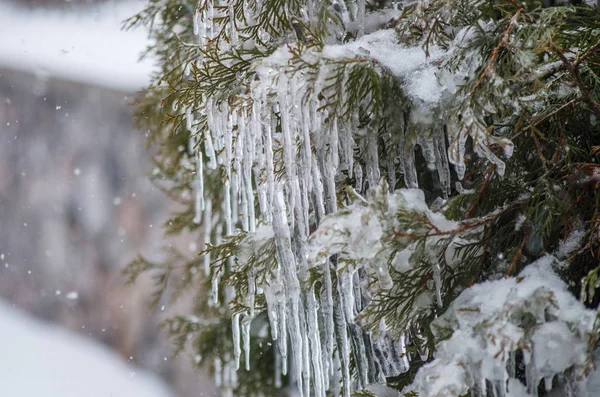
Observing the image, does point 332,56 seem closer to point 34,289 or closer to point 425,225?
point 425,225

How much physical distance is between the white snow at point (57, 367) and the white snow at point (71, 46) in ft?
16.5

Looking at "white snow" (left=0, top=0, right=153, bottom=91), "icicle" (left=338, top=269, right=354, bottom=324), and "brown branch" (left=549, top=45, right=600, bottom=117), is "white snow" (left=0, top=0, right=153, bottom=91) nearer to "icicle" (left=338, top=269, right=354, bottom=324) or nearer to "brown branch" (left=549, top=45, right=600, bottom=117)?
"icicle" (left=338, top=269, right=354, bottom=324)

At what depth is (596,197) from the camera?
178 cm

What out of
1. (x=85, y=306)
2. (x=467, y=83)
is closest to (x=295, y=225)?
(x=467, y=83)

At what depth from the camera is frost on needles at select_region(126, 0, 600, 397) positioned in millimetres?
1643

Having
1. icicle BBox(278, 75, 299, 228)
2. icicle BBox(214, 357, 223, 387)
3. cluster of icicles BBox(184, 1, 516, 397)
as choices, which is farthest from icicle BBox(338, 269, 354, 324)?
icicle BBox(214, 357, 223, 387)

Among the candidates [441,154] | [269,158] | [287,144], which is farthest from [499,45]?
[269,158]

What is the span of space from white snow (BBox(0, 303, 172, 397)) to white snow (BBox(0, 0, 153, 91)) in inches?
198

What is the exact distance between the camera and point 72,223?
11.6 m

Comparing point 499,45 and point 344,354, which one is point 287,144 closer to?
point 499,45

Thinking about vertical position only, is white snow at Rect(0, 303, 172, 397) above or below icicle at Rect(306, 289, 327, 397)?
below

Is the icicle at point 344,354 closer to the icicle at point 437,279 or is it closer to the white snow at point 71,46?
the icicle at point 437,279

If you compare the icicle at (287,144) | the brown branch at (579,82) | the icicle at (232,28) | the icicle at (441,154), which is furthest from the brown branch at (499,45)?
the icicle at (232,28)

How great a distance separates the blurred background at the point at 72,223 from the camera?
10875 millimetres
